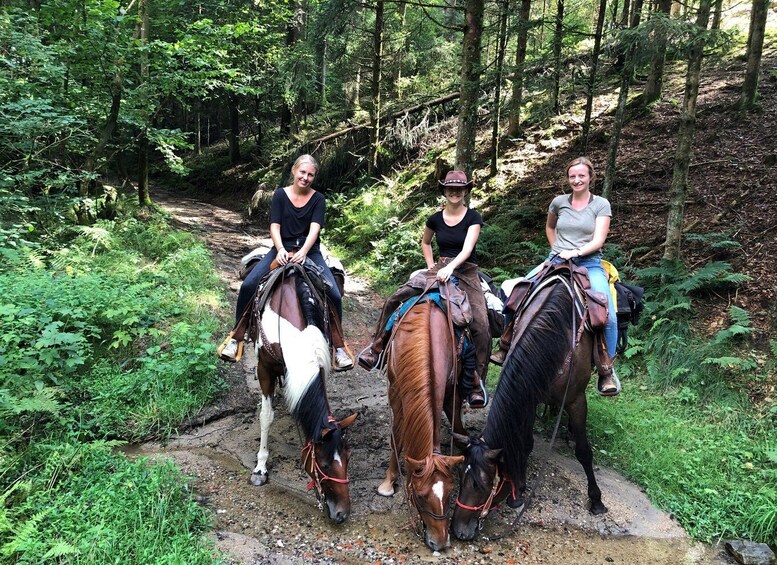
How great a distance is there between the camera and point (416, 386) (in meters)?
2.99

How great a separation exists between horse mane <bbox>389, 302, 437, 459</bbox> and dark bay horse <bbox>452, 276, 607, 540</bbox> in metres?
0.40

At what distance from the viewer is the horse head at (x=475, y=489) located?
9.38 feet

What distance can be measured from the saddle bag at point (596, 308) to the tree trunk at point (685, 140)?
331cm

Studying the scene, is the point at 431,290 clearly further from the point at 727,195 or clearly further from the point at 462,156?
the point at 727,195

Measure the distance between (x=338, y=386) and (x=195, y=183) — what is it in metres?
19.5

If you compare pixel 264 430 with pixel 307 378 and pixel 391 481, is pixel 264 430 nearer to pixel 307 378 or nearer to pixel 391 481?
pixel 307 378

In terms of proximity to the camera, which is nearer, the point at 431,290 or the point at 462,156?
the point at 431,290

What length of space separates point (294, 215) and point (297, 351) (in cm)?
158

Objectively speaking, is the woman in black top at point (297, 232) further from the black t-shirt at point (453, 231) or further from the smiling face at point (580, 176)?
the smiling face at point (580, 176)

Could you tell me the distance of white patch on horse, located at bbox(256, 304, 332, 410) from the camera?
10.4 feet

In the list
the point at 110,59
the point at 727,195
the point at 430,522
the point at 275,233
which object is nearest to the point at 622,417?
the point at 430,522

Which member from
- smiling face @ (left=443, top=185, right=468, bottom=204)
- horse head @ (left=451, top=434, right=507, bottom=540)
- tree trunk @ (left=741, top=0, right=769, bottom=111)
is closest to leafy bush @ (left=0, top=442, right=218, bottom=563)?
horse head @ (left=451, top=434, right=507, bottom=540)

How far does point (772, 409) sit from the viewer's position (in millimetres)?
4070

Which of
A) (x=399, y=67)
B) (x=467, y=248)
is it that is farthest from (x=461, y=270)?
(x=399, y=67)
